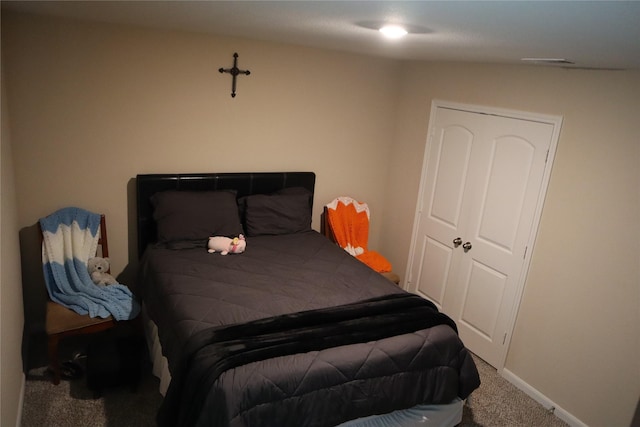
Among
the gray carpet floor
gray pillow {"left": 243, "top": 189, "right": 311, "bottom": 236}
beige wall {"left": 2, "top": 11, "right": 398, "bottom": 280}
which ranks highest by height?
beige wall {"left": 2, "top": 11, "right": 398, "bottom": 280}

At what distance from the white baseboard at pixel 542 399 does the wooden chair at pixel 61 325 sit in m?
2.74

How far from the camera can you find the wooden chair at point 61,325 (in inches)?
107

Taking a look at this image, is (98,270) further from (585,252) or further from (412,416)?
(585,252)

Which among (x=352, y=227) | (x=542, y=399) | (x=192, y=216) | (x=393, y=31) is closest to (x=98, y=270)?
(x=192, y=216)

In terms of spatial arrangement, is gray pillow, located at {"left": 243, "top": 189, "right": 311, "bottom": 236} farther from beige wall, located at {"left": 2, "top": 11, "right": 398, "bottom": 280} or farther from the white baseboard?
the white baseboard

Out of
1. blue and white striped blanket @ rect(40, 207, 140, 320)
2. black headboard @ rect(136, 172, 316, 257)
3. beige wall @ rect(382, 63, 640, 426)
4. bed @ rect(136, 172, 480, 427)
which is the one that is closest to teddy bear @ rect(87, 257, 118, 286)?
blue and white striped blanket @ rect(40, 207, 140, 320)

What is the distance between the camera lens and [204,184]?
3.52 metres

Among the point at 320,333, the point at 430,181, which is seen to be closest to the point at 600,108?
the point at 430,181

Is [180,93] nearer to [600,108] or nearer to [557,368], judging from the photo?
[600,108]

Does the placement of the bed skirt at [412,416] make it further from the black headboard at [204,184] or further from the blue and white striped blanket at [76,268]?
the black headboard at [204,184]

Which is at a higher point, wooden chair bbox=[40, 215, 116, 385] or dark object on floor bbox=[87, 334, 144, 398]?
wooden chair bbox=[40, 215, 116, 385]

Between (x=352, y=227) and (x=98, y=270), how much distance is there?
2.06 metres

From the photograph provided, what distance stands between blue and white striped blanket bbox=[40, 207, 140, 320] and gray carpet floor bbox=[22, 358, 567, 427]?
0.47 m

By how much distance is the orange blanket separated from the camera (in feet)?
13.2
